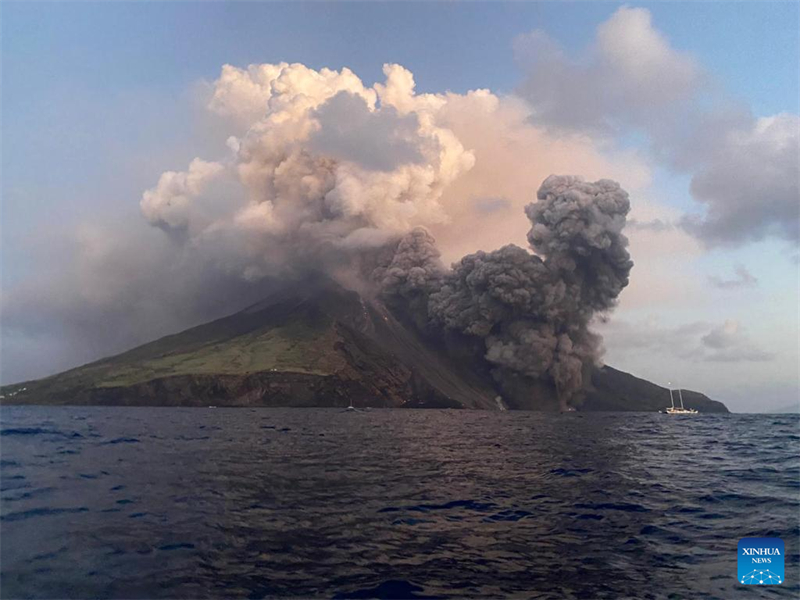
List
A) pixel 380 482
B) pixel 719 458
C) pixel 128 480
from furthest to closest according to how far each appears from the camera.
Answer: pixel 719 458, pixel 380 482, pixel 128 480

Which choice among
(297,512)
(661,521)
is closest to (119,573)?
(297,512)

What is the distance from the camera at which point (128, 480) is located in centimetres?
2467

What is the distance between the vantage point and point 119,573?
43.1 ft

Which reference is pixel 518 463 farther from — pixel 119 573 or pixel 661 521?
pixel 119 573

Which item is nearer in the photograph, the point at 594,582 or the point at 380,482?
the point at 594,582

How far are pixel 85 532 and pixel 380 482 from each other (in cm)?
1374

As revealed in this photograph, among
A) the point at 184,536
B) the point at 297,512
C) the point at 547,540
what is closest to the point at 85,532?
the point at 184,536

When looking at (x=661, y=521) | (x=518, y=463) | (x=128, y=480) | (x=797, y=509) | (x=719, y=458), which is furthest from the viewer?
(x=719, y=458)

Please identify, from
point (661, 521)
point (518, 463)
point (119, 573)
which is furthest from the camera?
point (518, 463)

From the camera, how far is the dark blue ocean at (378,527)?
13.2 meters

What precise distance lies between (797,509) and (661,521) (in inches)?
254

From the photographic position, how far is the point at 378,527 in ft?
59.9

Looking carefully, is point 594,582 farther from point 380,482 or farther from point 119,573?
point 380,482

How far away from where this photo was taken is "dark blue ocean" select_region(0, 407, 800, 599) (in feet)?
43.2
